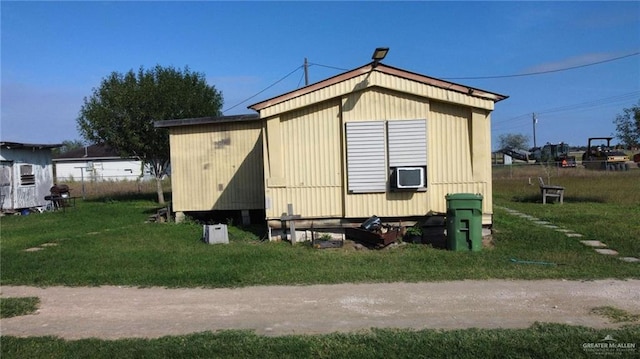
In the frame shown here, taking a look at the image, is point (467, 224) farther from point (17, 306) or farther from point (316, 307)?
point (17, 306)

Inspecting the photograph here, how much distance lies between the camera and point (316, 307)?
589 cm

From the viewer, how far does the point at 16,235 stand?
13.0 meters

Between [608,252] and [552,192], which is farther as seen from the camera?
[552,192]

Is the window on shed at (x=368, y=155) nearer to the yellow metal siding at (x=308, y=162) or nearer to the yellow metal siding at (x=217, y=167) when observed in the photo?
the yellow metal siding at (x=308, y=162)

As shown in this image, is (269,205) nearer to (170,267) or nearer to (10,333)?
(170,267)

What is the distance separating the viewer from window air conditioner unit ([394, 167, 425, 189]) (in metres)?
10.0

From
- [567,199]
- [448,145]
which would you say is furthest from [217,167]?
[567,199]

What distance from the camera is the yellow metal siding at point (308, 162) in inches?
416

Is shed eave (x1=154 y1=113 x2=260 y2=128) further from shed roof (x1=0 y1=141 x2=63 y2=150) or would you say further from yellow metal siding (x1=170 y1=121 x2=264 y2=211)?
shed roof (x1=0 y1=141 x2=63 y2=150)

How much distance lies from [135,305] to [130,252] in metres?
3.65

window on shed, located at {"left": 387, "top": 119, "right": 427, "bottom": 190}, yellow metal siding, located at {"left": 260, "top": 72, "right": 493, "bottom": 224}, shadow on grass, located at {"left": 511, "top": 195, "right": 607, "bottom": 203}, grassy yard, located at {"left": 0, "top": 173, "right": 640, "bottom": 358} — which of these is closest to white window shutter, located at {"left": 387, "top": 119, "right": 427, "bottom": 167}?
window on shed, located at {"left": 387, "top": 119, "right": 427, "bottom": 190}

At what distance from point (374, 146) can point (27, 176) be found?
51.4 ft

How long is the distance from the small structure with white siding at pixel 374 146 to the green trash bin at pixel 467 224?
3.29 ft

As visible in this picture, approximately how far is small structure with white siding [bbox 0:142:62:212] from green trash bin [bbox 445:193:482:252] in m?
16.6
